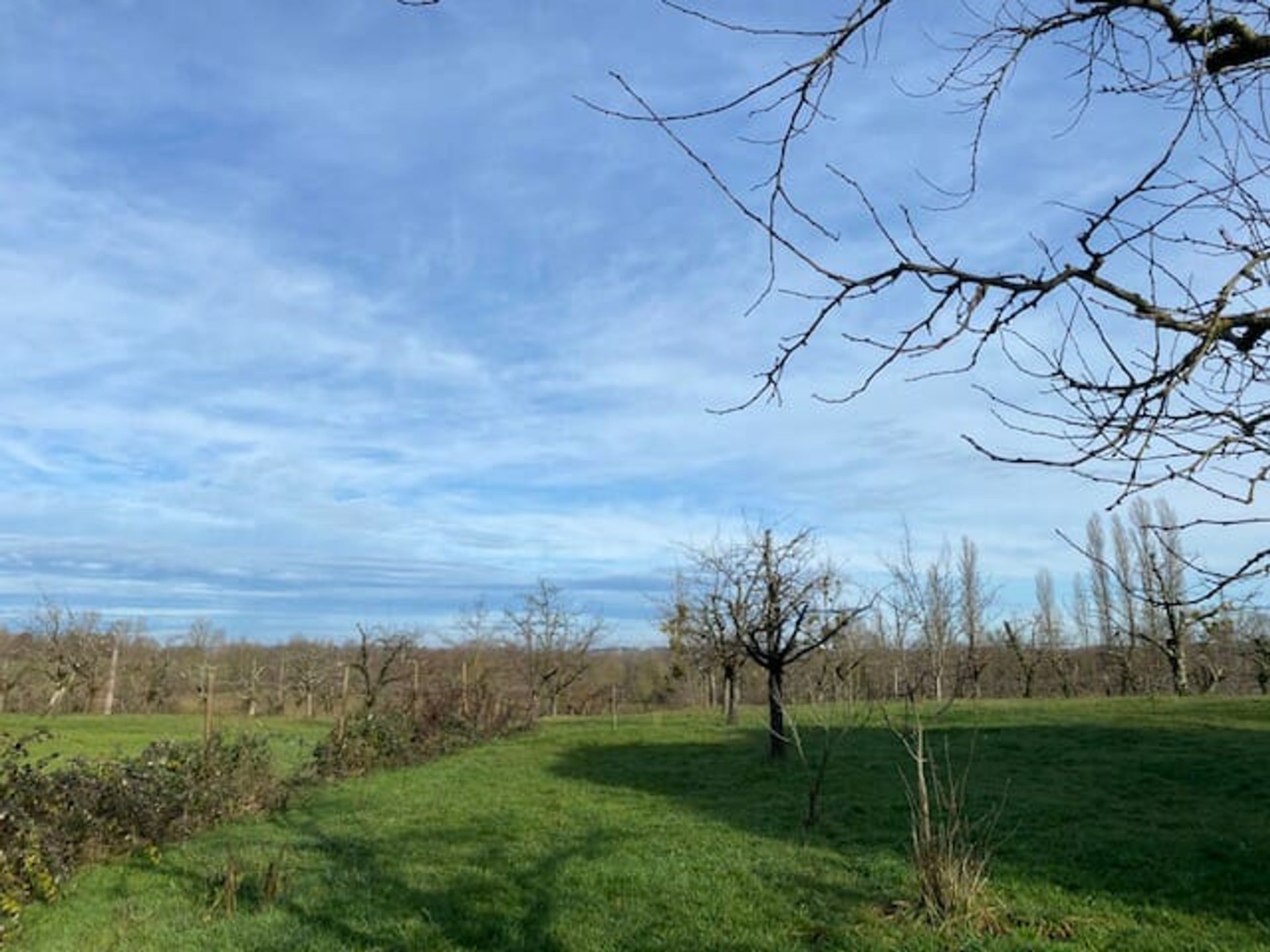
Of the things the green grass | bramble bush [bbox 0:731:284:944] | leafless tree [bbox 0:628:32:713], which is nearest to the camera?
bramble bush [bbox 0:731:284:944]

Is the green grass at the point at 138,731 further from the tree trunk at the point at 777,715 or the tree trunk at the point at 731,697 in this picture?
the tree trunk at the point at 731,697

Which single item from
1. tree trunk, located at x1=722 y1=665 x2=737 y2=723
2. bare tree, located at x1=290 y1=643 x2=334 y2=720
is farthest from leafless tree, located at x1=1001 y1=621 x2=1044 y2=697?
bare tree, located at x1=290 y1=643 x2=334 y2=720

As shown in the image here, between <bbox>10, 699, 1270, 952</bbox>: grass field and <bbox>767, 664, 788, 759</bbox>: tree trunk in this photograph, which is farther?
<bbox>767, 664, 788, 759</bbox>: tree trunk

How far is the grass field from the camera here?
705 centimetres

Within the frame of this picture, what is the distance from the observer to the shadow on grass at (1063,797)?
8258 millimetres

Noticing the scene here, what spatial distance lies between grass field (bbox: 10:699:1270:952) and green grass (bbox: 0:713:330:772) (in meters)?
5.93

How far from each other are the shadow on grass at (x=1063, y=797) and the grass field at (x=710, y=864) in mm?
48

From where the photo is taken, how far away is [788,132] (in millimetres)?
2051

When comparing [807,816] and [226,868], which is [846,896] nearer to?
[807,816]

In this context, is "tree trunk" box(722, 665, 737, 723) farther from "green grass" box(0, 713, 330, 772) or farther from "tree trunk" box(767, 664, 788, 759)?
"green grass" box(0, 713, 330, 772)

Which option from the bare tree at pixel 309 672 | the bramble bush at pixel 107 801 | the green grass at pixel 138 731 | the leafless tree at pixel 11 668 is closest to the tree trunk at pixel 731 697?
the green grass at pixel 138 731

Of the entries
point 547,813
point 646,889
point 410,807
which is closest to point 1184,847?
point 646,889

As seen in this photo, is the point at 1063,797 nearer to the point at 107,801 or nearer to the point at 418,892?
the point at 418,892

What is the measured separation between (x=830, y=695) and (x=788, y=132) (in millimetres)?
8042
